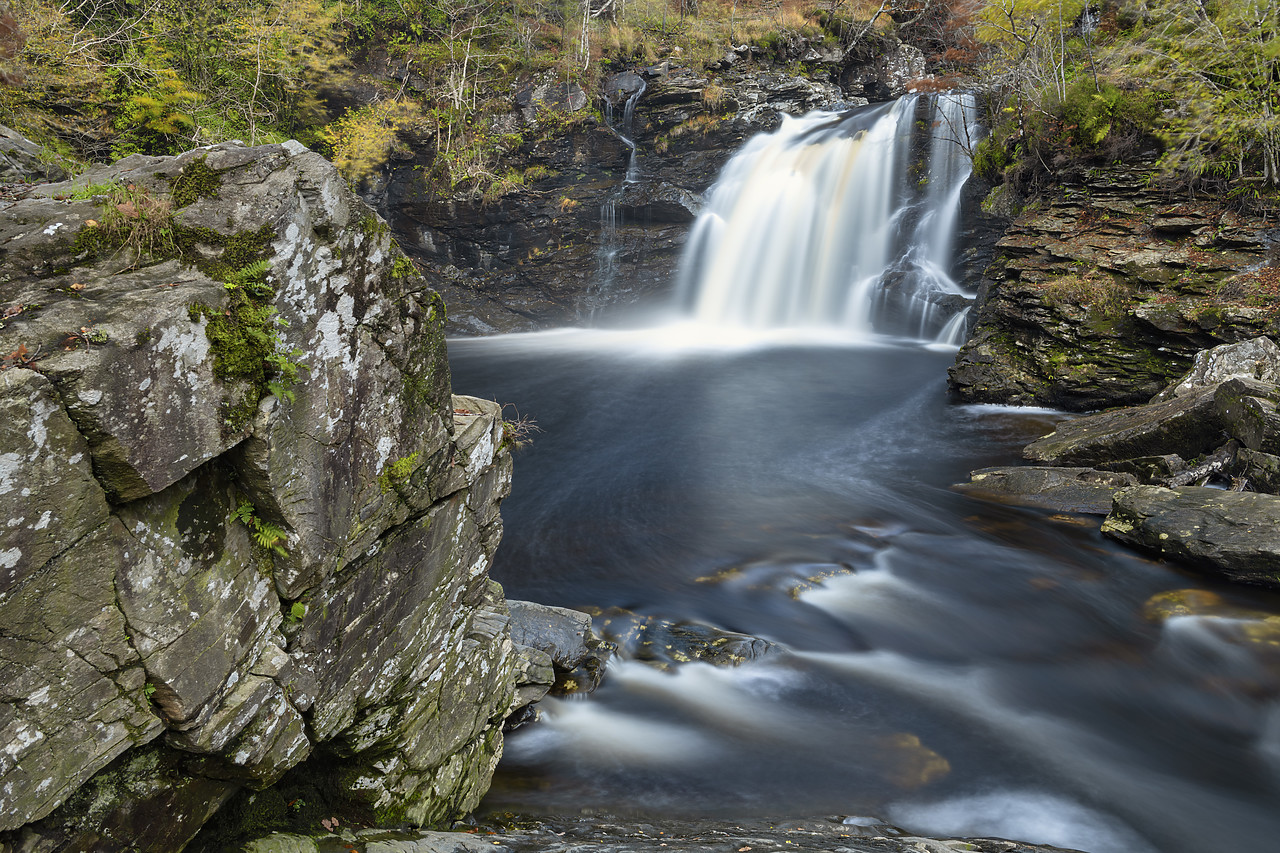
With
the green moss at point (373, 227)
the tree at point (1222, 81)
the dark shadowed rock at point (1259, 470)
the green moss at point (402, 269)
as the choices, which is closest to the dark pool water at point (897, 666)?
the dark shadowed rock at point (1259, 470)

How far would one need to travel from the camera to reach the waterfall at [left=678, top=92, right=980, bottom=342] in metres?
18.6

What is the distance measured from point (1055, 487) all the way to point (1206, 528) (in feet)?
6.58

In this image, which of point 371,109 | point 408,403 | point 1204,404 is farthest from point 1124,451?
point 371,109

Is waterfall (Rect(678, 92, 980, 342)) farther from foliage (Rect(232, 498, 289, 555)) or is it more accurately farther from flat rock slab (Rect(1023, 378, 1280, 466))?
foliage (Rect(232, 498, 289, 555))

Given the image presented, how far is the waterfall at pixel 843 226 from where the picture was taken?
→ 18578 millimetres

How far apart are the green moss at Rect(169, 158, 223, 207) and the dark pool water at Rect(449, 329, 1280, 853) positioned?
14.1 feet

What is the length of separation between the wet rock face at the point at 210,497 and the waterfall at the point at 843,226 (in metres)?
16.9

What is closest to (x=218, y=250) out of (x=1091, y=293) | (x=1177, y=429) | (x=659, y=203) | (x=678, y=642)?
(x=678, y=642)

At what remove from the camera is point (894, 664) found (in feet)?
21.1

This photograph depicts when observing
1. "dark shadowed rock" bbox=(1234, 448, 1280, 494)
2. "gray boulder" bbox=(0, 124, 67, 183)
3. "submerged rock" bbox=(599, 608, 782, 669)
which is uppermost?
"gray boulder" bbox=(0, 124, 67, 183)

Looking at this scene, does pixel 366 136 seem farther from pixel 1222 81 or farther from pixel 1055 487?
pixel 1222 81

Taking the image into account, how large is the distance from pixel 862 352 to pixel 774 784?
47.8ft

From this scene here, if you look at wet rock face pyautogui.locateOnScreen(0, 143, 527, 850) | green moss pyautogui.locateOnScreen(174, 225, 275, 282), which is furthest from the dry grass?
green moss pyautogui.locateOnScreen(174, 225, 275, 282)

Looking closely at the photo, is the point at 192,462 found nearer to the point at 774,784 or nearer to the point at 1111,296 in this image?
the point at 774,784
